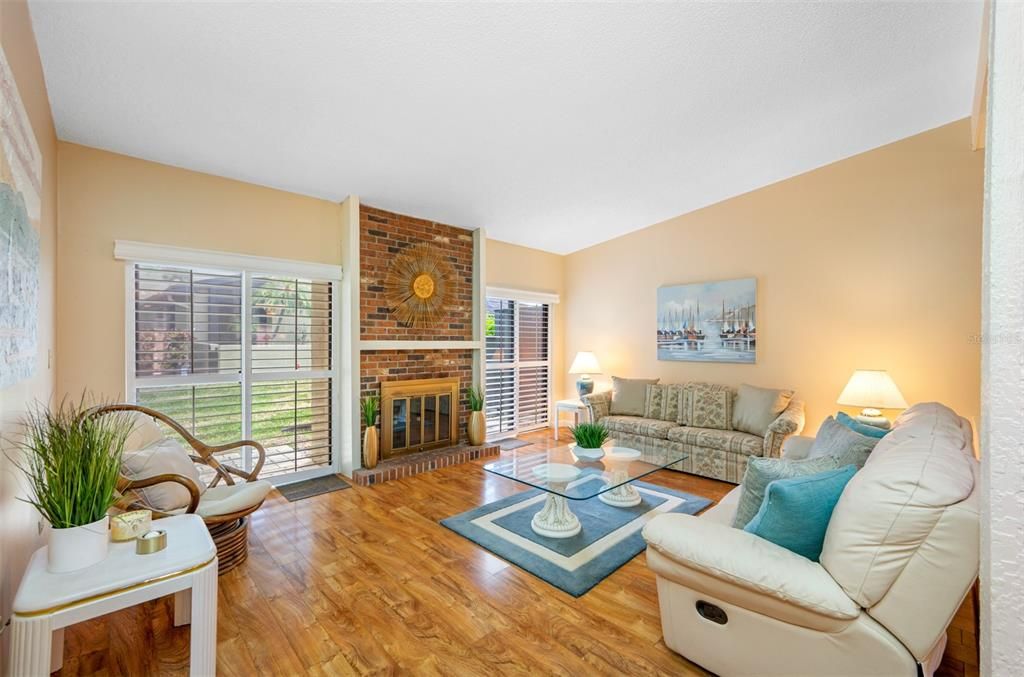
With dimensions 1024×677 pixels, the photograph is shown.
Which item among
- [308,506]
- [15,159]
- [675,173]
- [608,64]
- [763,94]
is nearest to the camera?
[15,159]

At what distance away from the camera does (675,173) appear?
3.93 m

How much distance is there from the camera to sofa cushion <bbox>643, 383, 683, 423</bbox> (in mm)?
4625

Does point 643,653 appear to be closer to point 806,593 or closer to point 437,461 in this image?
point 806,593

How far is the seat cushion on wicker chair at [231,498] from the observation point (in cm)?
233

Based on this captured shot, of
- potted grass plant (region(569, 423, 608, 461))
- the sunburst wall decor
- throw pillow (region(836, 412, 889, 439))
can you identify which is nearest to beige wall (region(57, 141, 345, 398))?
A: the sunburst wall decor

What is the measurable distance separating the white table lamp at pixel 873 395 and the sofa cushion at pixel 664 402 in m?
1.43

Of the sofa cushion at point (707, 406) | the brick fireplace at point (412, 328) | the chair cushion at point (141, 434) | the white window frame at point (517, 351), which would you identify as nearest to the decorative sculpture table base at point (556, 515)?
the brick fireplace at point (412, 328)

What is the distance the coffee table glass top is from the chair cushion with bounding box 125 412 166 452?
77.1 inches

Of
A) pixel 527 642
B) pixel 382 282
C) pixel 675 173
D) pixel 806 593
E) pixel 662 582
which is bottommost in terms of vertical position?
pixel 527 642

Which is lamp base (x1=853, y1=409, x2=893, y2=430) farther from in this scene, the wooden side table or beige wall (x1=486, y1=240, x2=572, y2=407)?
beige wall (x1=486, y1=240, x2=572, y2=407)

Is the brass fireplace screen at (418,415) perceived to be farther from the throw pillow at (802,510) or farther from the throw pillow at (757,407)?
the throw pillow at (802,510)

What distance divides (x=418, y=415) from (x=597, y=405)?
1.97 meters

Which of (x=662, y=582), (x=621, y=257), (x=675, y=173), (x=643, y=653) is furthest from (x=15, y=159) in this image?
(x=621, y=257)

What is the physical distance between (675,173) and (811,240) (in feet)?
4.91
